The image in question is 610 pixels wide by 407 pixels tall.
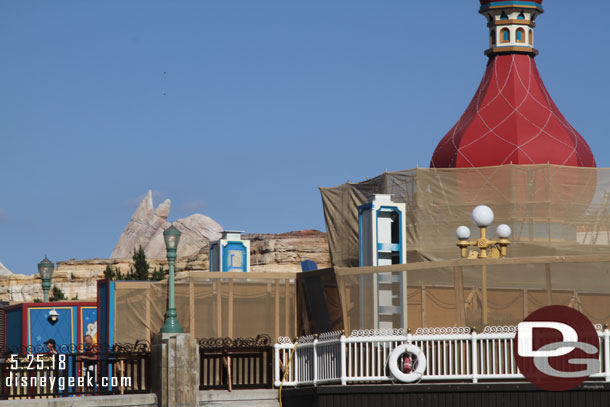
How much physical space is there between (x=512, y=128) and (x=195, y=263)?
43189 mm

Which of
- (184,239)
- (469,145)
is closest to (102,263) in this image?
(184,239)

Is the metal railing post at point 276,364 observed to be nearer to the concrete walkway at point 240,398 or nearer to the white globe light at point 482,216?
the concrete walkway at point 240,398

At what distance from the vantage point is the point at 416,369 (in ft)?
74.3

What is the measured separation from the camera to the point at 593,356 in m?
21.9

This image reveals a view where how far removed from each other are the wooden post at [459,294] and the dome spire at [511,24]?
17965 millimetres

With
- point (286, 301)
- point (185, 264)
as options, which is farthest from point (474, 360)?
point (185, 264)

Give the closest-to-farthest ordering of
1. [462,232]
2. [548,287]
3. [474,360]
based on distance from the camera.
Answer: [474,360] < [548,287] < [462,232]

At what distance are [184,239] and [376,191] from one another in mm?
97048

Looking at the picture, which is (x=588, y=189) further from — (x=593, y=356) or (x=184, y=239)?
(x=184, y=239)

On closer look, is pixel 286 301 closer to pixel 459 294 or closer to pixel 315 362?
pixel 315 362

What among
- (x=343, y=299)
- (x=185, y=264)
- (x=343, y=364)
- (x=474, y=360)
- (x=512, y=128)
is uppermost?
(x=512, y=128)

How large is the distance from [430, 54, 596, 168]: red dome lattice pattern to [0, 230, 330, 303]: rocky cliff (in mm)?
33426

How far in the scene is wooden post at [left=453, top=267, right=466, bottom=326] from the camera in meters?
23.9

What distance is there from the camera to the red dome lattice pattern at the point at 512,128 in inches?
1501
